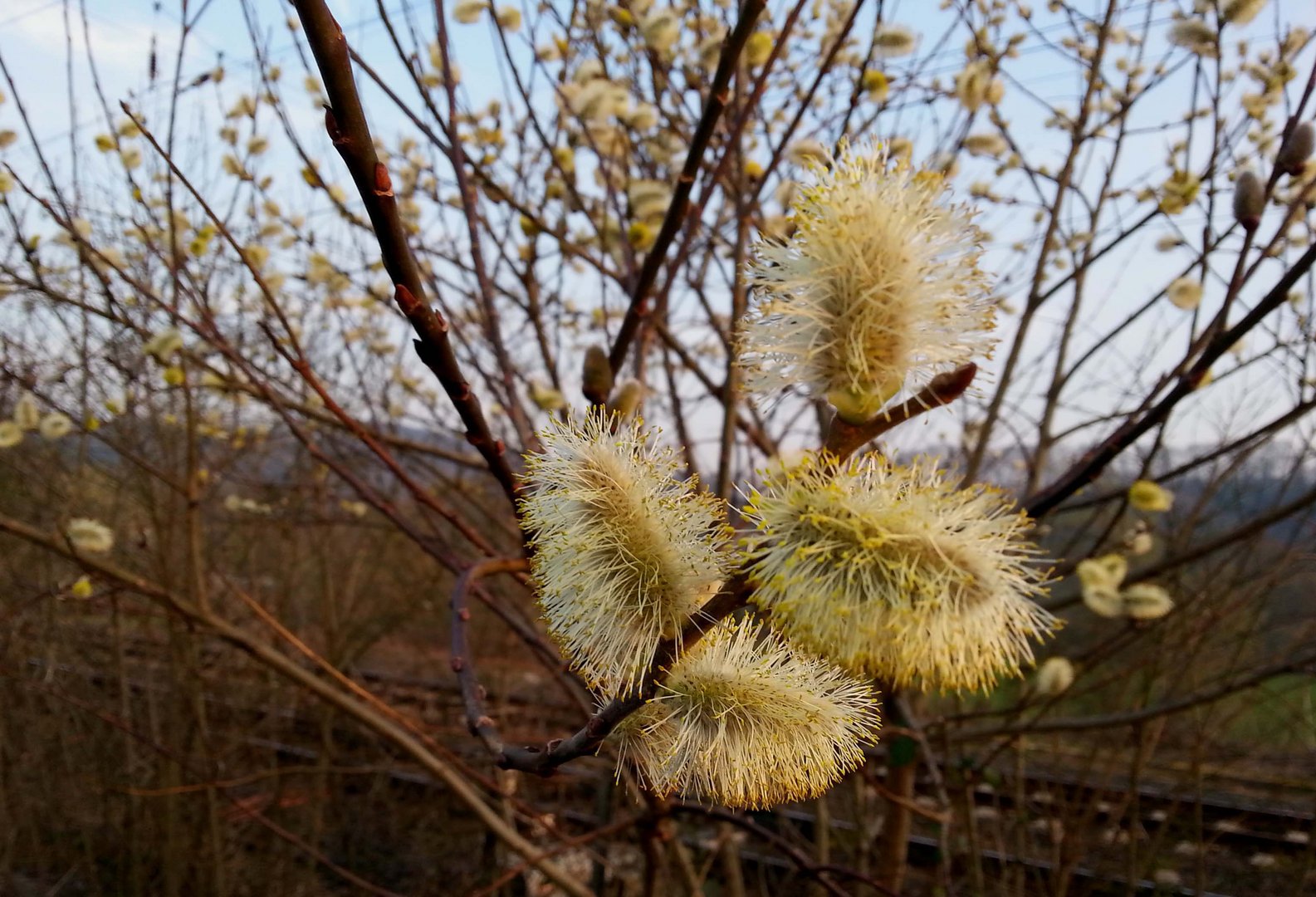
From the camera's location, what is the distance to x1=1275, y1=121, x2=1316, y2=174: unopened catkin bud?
117cm

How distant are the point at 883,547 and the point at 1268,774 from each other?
626 centimetres

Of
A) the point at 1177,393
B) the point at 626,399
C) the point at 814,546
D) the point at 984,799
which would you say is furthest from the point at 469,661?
the point at 984,799

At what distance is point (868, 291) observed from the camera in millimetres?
718

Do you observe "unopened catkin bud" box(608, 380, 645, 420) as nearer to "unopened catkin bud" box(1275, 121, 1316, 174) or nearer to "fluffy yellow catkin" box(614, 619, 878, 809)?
"fluffy yellow catkin" box(614, 619, 878, 809)

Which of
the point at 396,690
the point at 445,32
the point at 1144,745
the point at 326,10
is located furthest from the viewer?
the point at 396,690

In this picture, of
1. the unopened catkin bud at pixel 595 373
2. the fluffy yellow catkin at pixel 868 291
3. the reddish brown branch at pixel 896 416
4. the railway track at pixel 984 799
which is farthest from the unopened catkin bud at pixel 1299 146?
the railway track at pixel 984 799

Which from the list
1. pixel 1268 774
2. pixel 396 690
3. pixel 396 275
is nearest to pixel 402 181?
pixel 396 275

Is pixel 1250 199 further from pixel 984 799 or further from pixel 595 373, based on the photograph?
pixel 984 799

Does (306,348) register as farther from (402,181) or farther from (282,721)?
(282,721)

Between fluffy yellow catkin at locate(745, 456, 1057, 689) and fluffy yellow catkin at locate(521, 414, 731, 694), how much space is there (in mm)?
69

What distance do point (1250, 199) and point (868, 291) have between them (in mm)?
846

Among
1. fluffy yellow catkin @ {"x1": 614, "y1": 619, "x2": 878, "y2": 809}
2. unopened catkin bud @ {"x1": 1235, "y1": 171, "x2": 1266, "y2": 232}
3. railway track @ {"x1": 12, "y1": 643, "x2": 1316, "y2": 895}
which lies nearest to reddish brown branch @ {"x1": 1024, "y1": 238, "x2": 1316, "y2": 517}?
unopened catkin bud @ {"x1": 1235, "y1": 171, "x2": 1266, "y2": 232}

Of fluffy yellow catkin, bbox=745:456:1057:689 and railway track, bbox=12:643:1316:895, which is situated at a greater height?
fluffy yellow catkin, bbox=745:456:1057:689

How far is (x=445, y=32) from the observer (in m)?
1.43
